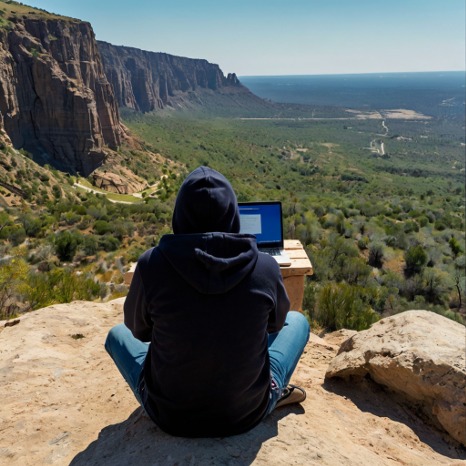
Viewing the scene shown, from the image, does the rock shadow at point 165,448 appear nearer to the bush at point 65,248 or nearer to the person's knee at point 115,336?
the person's knee at point 115,336

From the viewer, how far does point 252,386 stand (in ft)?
7.95

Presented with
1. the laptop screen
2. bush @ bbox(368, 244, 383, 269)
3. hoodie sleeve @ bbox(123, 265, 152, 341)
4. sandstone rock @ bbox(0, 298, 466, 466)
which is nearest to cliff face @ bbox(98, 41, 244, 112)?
bush @ bbox(368, 244, 383, 269)

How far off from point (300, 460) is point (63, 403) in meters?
2.01

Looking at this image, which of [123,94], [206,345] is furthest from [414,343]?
[123,94]

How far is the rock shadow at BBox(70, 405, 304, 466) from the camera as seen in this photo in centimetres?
233

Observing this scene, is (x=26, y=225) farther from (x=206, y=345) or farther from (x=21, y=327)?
(x=206, y=345)

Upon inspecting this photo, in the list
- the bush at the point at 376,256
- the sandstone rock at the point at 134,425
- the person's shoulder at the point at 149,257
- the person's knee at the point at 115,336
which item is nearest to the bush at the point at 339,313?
the sandstone rock at the point at 134,425

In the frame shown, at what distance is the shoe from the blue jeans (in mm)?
93

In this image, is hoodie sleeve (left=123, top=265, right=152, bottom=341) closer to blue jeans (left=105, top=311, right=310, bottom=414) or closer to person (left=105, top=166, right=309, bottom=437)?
person (left=105, top=166, right=309, bottom=437)

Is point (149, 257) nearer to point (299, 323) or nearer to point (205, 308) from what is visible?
point (205, 308)

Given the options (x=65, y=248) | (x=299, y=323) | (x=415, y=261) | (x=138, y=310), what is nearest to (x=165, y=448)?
(x=138, y=310)

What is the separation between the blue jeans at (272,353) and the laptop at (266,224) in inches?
53.5

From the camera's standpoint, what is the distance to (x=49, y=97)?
40.5m

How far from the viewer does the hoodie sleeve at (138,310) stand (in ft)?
7.45
